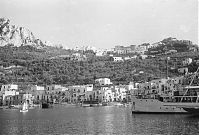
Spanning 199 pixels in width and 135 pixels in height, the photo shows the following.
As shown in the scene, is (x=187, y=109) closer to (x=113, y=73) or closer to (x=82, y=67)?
(x=113, y=73)

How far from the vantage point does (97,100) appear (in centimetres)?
11606

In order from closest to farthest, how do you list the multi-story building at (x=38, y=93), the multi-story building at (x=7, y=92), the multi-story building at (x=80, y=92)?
the multi-story building at (x=80, y=92), the multi-story building at (x=38, y=93), the multi-story building at (x=7, y=92)

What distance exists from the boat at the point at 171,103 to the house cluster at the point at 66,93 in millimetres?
58988

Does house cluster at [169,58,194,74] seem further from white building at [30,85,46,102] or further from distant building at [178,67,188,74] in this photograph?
white building at [30,85,46,102]

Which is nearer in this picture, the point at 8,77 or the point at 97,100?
the point at 97,100

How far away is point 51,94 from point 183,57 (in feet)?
187

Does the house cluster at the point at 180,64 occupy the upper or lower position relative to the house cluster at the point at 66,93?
upper

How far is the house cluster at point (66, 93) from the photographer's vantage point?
117875mm

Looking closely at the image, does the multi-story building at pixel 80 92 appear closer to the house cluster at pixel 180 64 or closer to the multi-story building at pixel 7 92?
the multi-story building at pixel 7 92

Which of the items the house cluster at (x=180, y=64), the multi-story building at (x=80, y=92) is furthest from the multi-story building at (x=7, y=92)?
the house cluster at (x=180, y=64)

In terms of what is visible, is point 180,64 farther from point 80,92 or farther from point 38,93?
point 38,93

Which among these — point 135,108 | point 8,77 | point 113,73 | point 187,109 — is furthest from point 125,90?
Result: point 187,109

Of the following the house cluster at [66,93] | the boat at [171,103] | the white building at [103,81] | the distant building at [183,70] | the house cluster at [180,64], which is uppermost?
the house cluster at [180,64]

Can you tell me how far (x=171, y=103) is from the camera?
52812mm
